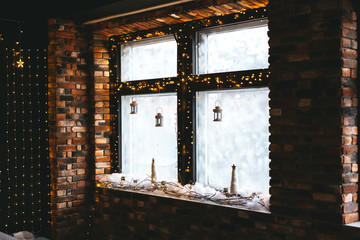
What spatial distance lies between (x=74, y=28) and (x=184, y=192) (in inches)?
104

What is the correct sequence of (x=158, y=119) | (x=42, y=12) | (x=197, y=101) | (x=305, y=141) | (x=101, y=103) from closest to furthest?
(x=305, y=141), (x=197, y=101), (x=158, y=119), (x=42, y=12), (x=101, y=103)

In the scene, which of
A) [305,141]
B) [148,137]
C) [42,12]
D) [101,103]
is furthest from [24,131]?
[305,141]

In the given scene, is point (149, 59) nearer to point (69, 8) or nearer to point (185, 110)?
point (185, 110)

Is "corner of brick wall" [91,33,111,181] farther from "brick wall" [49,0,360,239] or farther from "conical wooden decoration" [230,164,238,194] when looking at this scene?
"conical wooden decoration" [230,164,238,194]

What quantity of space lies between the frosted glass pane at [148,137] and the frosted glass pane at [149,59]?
0.91 ft

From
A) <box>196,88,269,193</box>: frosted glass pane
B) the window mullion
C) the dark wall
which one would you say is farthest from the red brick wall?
<box>196,88,269,193</box>: frosted glass pane

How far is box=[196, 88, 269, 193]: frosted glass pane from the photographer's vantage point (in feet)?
→ 13.9

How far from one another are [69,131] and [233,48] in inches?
96.4

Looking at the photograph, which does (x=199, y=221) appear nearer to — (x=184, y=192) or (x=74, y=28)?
(x=184, y=192)

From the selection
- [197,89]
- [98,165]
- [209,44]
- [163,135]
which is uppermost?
[209,44]

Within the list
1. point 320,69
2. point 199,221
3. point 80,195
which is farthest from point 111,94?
point 320,69

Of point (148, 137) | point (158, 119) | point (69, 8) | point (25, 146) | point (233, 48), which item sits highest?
point (69, 8)

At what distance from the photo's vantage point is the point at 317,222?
135 inches

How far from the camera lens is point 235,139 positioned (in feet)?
14.6
